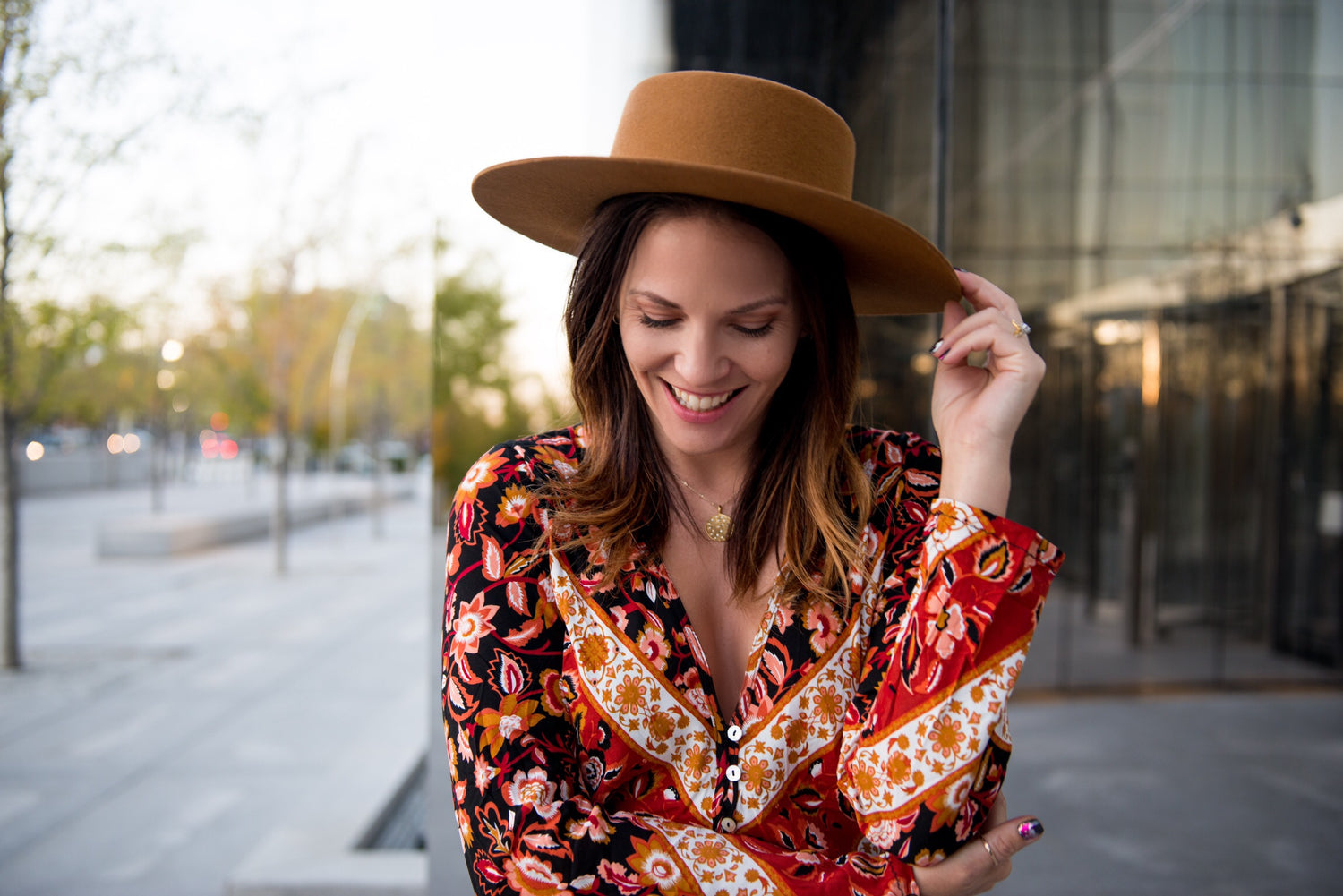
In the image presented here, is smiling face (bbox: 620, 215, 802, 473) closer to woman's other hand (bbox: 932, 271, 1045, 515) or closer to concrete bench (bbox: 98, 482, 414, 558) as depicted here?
woman's other hand (bbox: 932, 271, 1045, 515)

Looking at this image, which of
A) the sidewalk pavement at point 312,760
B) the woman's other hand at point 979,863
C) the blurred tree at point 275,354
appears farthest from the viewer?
the blurred tree at point 275,354

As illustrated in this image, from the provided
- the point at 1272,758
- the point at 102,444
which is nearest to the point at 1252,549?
the point at 1272,758

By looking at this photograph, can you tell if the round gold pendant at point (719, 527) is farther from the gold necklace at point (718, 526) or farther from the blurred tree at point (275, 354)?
the blurred tree at point (275, 354)

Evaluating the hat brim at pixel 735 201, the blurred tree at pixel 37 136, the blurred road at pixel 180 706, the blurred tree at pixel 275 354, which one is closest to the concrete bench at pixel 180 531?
the blurred road at pixel 180 706

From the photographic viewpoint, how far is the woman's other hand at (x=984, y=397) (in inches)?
52.5

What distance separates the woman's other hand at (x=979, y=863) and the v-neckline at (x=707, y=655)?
337 millimetres

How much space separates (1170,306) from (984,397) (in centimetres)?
702

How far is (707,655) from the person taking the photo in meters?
1.47

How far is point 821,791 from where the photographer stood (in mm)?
1397

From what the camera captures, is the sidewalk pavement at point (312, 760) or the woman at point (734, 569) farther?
the sidewalk pavement at point (312, 760)

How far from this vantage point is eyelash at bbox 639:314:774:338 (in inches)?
53.2

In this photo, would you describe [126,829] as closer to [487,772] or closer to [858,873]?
[487,772]

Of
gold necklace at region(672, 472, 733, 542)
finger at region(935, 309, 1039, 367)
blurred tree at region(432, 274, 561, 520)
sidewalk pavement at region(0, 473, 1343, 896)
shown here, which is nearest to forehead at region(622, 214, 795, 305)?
finger at region(935, 309, 1039, 367)

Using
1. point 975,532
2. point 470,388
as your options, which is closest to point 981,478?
point 975,532
